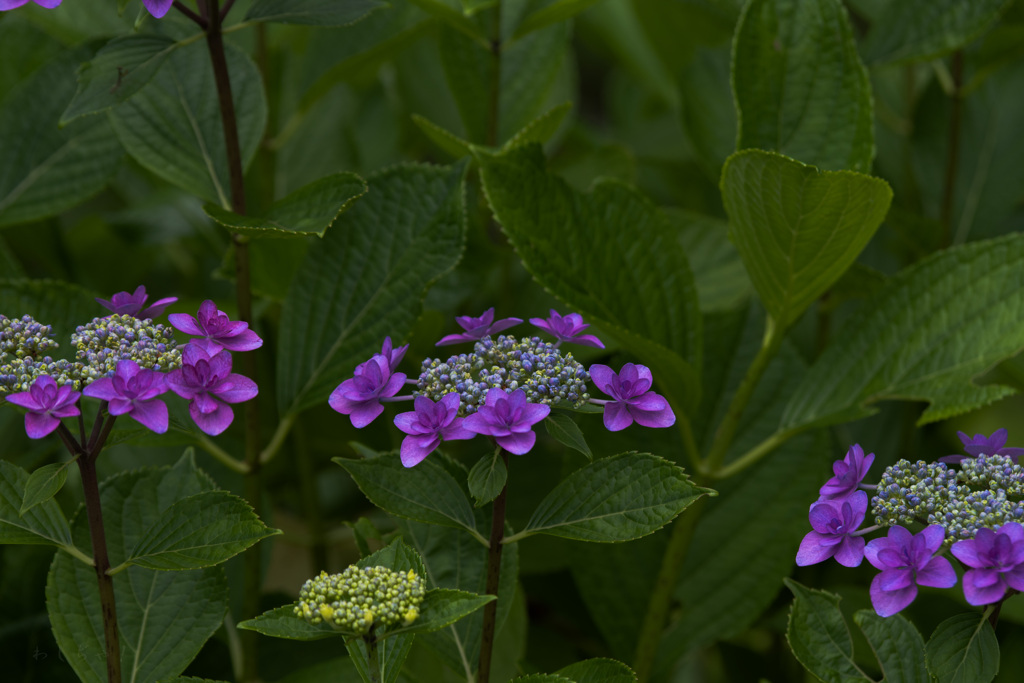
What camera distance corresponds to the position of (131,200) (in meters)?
1.37

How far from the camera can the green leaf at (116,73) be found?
70cm

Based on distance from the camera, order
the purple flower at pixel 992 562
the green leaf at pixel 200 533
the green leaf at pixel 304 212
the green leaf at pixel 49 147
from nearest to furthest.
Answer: the purple flower at pixel 992 562
the green leaf at pixel 200 533
the green leaf at pixel 304 212
the green leaf at pixel 49 147

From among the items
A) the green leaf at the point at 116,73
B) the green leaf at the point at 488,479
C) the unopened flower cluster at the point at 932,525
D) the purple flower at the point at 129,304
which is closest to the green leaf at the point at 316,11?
the green leaf at the point at 116,73

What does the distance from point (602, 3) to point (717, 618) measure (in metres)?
1.00

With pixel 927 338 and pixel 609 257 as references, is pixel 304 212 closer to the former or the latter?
pixel 609 257

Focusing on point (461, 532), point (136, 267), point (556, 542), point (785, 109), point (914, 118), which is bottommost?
point (556, 542)

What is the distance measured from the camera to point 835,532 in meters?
0.54

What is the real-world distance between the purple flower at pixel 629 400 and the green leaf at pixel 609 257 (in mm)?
167

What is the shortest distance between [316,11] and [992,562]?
0.56 meters

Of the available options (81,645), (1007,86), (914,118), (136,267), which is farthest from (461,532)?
(1007,86)

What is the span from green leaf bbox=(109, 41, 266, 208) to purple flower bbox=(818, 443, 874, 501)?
0.53 meters

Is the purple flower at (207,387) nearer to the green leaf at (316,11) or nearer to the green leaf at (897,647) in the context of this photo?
the green leaf at (316,11)

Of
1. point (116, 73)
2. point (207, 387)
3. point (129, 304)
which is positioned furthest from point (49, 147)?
point (207, 387)

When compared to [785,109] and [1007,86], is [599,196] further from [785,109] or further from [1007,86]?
[1007,86]
